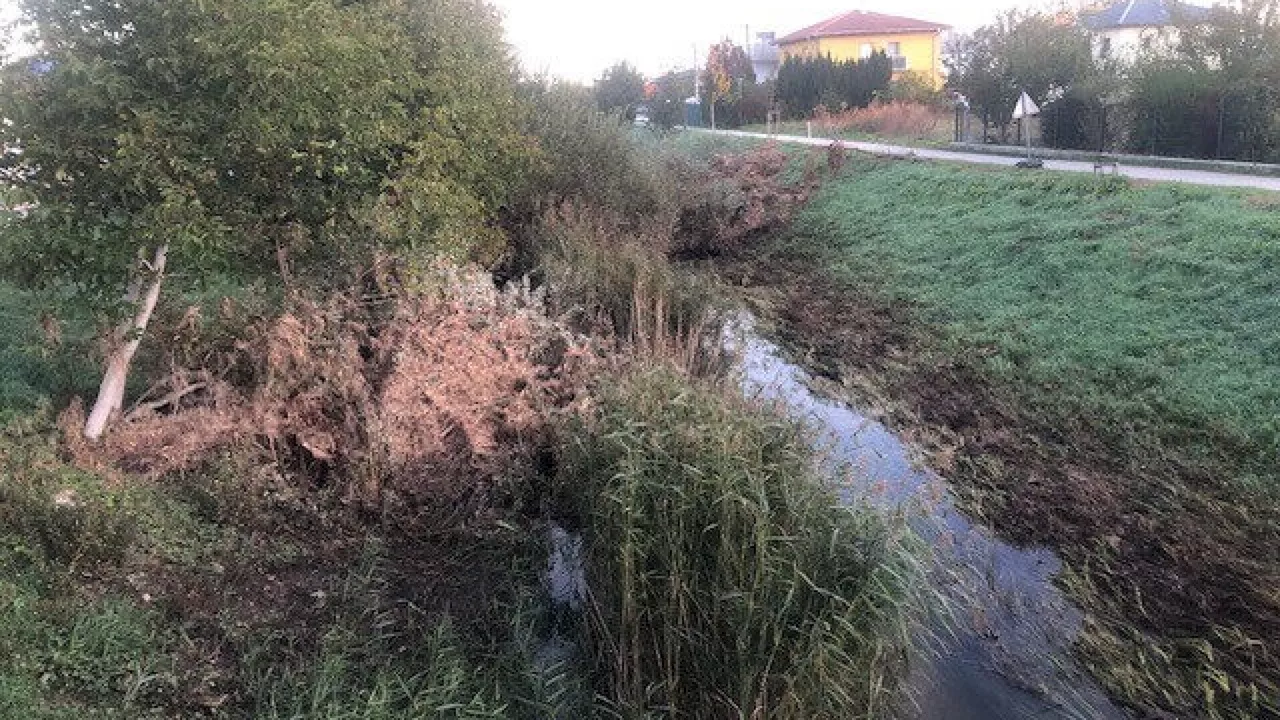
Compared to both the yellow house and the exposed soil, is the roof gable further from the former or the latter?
the exposed soil

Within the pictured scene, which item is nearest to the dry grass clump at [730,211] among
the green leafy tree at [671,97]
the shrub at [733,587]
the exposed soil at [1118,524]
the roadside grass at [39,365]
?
the exposed soil at [1118,524]

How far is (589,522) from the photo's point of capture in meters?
6.02

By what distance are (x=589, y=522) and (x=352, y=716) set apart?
1.84m

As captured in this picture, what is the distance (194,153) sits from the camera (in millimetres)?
6699

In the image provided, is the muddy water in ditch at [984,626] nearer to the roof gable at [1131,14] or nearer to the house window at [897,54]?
the roof gable at [1131,14]

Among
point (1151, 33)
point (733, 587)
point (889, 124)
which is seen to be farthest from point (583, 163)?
point (889, 124)

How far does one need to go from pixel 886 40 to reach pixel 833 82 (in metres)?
12.9

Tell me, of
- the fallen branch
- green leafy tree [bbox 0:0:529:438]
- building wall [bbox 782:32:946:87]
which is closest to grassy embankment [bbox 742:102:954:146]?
building wall [bbox 782:32:946:87]

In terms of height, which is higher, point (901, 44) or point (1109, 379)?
point (901, 44)

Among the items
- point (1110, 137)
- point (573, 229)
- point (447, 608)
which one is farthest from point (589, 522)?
point (1110, 137)

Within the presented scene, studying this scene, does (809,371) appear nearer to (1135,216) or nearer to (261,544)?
(1135,216)

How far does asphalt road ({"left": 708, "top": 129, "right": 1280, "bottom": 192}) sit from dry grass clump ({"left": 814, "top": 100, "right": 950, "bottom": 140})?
296cm

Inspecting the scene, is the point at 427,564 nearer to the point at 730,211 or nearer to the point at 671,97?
the point at 730,211

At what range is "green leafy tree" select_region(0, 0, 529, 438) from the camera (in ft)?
20.8
